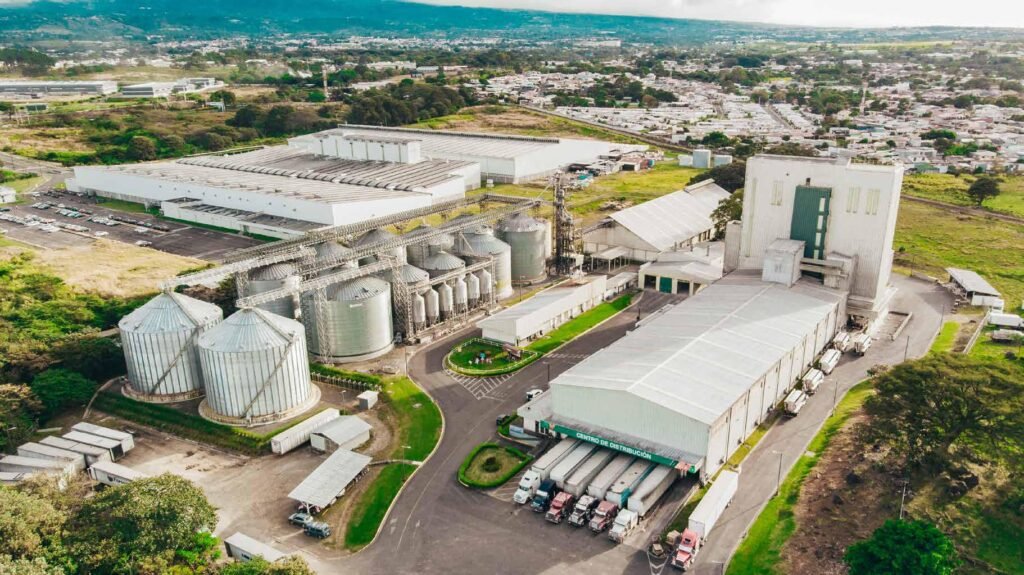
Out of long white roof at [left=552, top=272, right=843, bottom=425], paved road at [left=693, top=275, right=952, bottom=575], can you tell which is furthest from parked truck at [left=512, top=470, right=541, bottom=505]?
paved road at [left=693, top=275, right=952, bottom=575]

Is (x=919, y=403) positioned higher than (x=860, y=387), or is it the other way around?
(x=919, y=403)

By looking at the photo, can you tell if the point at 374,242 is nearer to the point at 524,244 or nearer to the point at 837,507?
the point at 524,244

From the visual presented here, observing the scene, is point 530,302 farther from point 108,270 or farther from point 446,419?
point 108,270

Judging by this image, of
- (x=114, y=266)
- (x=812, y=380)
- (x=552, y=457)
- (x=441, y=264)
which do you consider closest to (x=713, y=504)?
(x=552, y=457)

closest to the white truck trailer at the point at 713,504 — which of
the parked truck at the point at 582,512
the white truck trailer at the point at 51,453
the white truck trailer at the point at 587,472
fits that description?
the parked truck at the point at 582,512

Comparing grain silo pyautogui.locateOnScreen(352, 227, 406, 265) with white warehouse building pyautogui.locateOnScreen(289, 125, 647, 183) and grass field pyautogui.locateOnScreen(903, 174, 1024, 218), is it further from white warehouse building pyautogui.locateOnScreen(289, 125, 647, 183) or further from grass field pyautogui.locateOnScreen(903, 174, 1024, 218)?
grass field pyautogui.locateOnScreen(903, 174, 1024, 218)

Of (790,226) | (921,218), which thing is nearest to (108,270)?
(790,226)

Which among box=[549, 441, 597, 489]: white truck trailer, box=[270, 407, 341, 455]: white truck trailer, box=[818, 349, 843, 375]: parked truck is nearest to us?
box=[549, 441, 597, 489]: white truck trailer
